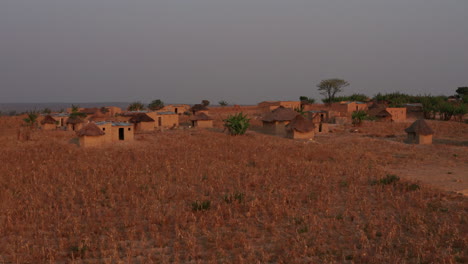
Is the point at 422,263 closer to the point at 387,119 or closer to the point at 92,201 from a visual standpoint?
the point at 92,201

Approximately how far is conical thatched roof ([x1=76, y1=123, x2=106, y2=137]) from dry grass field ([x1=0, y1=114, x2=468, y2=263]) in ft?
10.1

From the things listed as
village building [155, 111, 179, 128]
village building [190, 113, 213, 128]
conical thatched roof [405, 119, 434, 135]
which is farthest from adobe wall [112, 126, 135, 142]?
conical thatched roof [405, 119, 434, 135]

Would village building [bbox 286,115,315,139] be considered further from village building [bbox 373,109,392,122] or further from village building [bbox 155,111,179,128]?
village building [bbox 373,109,392,122]

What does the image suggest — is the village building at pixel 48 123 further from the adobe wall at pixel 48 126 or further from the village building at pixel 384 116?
the village building at pixel 384 116

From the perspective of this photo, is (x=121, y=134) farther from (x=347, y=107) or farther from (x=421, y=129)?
(x=347, y=107)

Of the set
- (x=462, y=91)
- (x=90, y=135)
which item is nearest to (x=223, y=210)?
(x=90, y=135)

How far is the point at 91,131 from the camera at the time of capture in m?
19.6

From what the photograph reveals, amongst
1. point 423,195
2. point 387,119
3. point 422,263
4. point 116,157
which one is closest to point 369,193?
point 423,195

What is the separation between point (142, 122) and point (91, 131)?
9974mm

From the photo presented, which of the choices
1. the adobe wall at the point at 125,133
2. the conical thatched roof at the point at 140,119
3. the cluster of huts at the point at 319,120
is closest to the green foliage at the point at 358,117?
the cluster of huts at the point at 319,120

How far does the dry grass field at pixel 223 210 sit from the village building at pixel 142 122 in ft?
42.6

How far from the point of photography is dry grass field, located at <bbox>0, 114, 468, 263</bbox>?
6547 millimetres

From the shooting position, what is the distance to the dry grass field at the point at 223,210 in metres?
6.55

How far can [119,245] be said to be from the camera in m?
6.91
